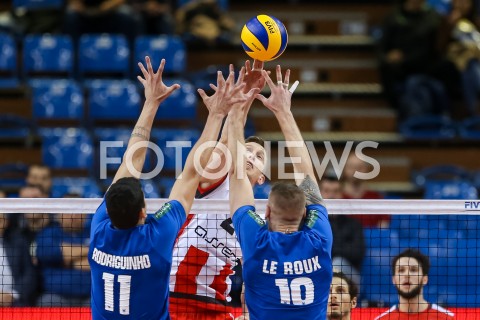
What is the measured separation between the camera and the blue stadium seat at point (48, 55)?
53.1ft

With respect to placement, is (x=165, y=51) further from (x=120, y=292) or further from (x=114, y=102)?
(x=120, y=292)

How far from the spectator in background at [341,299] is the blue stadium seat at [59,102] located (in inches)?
304

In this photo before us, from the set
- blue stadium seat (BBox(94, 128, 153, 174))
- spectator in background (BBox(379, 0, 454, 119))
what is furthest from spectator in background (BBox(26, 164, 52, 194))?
spectator in background (BBox(379, 0, 454, 119))

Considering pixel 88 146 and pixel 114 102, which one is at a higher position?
pixel 114 102

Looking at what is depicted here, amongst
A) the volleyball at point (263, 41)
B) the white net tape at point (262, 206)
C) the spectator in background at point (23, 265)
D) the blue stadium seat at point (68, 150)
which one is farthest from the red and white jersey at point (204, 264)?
the blue stadium seat at point (68, 150)

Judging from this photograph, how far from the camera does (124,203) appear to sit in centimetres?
655

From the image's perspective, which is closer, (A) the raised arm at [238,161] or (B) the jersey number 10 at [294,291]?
(B) the jersey number 10 at [294,291]

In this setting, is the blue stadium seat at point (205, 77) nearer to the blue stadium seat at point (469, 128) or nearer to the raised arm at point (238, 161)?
the blue stadium seat at point (469, 128)

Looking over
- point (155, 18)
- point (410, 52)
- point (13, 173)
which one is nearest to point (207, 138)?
point (13, 173)

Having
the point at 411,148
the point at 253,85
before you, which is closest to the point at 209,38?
the point at 411,148

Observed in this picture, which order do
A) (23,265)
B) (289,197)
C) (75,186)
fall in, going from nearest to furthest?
(289,197), (23,265), (75,186)

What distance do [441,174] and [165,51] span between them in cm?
519

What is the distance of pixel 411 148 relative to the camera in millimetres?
16609

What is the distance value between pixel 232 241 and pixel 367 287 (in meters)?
4.01
